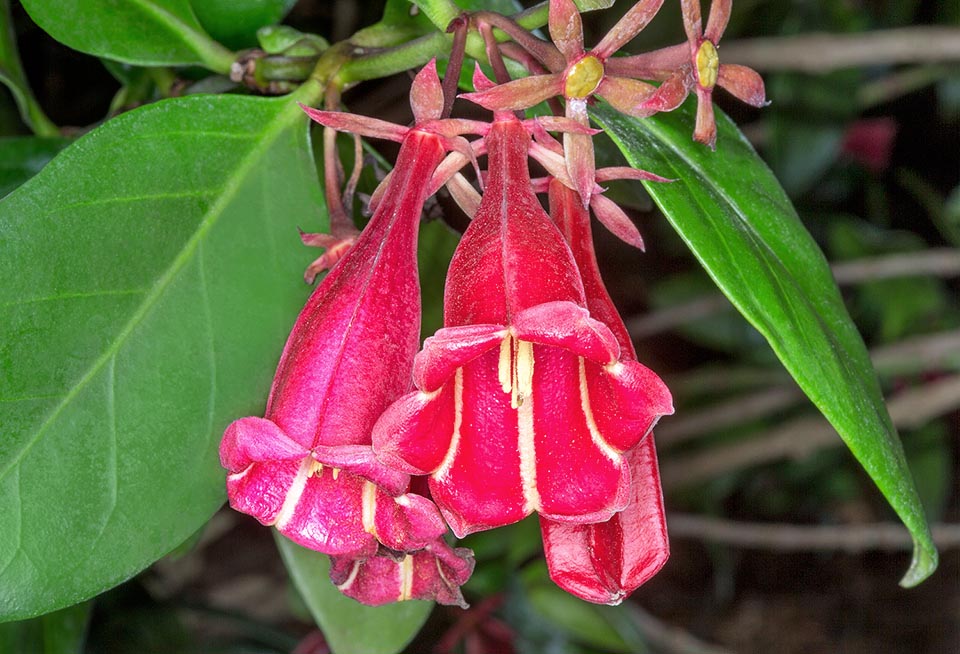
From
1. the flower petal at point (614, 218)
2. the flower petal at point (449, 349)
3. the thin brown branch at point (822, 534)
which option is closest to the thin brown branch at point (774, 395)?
the thin brown branch at point (822, 534)

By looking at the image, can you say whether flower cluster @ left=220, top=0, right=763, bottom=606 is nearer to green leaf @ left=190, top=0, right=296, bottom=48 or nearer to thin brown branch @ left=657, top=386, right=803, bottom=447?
green leaf @ left=190, top=0, right=296, bottom=48

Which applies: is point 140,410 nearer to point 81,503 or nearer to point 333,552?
point 81,503

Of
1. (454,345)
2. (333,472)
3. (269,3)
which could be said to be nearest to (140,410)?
(333,472)

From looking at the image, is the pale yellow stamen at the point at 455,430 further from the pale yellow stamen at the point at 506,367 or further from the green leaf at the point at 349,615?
the green leaf at the point at 349,615

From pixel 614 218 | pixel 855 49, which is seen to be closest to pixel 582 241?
pixel 614 218

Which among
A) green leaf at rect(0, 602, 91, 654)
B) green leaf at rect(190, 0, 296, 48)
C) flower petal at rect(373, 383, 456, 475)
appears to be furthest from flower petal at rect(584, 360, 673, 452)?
green leaf at rect(0, 602, 91, 654)

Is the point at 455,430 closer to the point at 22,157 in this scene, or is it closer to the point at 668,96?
the point at 668,96

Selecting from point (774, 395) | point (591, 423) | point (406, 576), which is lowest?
point (774, 395)

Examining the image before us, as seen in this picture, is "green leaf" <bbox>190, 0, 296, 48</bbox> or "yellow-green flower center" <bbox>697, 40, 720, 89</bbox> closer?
"yellow-green flower center" <bbox>697, 40, 720, 89</bbox>
